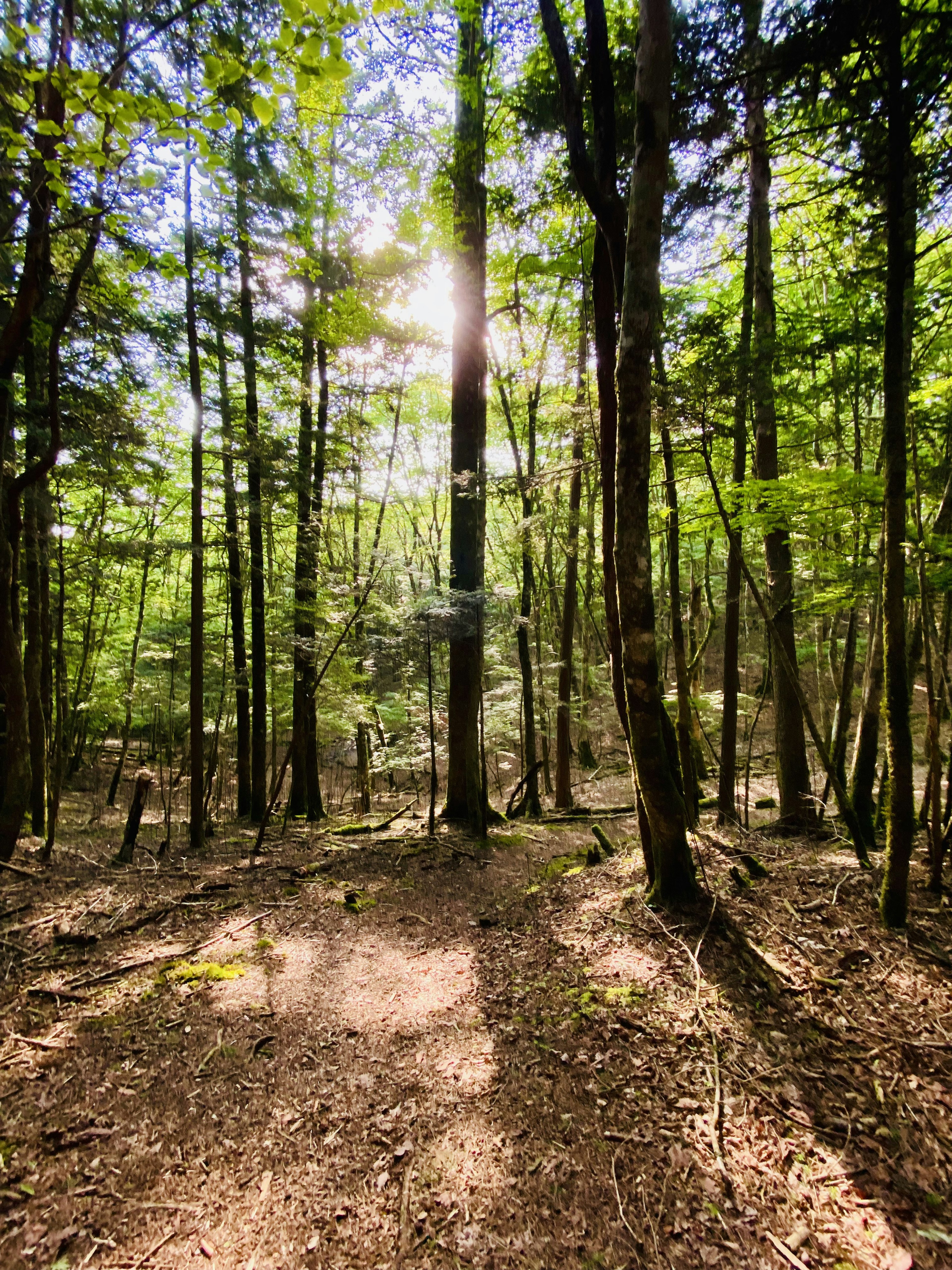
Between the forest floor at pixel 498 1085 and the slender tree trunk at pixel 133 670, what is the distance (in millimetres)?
9938

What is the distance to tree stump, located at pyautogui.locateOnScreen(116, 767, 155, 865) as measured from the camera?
7.23 meters

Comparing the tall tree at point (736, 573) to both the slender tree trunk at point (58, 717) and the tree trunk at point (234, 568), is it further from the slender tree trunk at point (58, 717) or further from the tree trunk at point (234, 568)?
the slender tree trunk at point (58, 717)

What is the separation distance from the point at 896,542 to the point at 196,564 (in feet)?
29.5

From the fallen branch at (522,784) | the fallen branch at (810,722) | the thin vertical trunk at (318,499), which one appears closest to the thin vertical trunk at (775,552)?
the fallen branch at (810,722)

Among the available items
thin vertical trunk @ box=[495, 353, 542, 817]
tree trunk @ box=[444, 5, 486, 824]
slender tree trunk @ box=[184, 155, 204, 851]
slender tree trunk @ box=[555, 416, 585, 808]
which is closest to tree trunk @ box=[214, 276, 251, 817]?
slender tree trunk @ box=[184, 155, 204, 851]

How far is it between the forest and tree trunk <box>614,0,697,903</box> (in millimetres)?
41

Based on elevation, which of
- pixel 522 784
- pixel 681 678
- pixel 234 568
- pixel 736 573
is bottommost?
pixel 522 784

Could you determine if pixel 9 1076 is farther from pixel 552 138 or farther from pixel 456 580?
pixel 552 138

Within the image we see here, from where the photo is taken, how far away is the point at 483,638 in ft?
30.8

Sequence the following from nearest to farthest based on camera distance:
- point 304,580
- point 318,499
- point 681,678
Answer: point 681,678 → point 304,580 → point 318,499

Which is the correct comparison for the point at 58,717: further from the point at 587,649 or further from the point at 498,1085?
the point at 587,649

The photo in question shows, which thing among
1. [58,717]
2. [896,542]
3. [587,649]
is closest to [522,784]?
[896,542]

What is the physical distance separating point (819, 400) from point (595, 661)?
1680 cm

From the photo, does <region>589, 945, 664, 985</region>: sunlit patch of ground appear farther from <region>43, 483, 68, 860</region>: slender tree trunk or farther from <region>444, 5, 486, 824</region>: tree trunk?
<region>43, 483, 68, 860</region>: slender tree trunk
